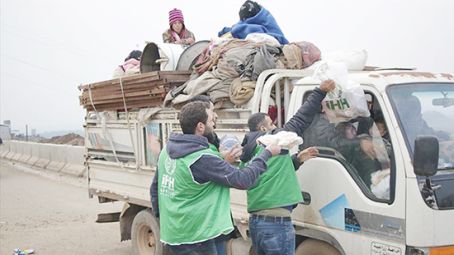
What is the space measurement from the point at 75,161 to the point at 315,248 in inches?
568

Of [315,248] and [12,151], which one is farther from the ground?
[315,248]

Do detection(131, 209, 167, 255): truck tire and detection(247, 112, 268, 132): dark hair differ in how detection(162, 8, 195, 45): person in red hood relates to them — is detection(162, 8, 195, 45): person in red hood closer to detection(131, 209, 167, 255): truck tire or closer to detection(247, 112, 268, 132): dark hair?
detection(131, 209, 167, 255): truck tire

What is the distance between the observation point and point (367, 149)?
12.3 feet

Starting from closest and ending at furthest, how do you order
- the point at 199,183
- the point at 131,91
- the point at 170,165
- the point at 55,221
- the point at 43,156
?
the point at 199,183 → the point at 170,165 → the point at 131,91 → the point at 55,221 → the point at 43,156

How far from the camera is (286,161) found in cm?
389

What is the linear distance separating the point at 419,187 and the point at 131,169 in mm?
3808

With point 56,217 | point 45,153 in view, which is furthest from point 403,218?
point 45,153

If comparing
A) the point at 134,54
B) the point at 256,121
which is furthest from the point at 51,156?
the point at 256,121

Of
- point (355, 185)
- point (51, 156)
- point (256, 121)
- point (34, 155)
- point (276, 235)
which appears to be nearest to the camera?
point (355, 185)

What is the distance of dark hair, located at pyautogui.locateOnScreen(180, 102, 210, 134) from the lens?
347cm

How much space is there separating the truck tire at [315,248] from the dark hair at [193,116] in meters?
1.42

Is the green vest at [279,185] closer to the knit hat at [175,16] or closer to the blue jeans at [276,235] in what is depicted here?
the blue jeans at [276,235]

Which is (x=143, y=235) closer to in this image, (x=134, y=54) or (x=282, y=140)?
(x=134, y=54)

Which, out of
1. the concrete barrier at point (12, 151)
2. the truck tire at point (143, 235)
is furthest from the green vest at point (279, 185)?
the concrete barrier at point (12, 151)
